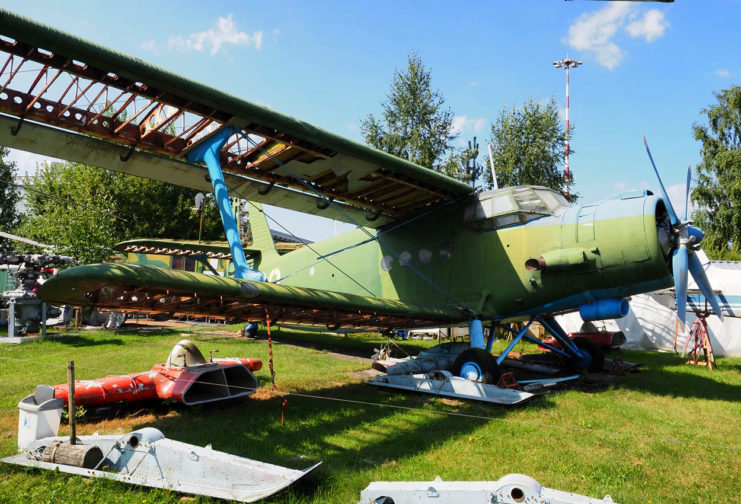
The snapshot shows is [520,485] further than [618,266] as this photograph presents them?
No

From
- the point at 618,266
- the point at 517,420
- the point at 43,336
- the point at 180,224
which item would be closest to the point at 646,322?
the point at 618,266

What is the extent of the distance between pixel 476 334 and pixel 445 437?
134 inches

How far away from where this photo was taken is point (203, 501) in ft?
11.9

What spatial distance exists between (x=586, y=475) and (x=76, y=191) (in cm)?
3571

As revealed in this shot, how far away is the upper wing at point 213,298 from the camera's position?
4.58 m

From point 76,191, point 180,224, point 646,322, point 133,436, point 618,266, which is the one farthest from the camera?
point 180,224

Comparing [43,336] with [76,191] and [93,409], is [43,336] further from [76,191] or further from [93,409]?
[76,191]

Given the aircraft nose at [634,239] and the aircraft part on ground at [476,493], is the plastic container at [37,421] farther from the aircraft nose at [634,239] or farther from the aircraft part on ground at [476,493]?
the aircraft nose at [634,239]

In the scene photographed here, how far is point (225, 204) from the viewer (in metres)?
7.26

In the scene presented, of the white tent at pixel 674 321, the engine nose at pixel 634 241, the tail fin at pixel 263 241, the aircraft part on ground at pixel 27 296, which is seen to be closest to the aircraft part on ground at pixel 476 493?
the engine nose at pixel 634 241

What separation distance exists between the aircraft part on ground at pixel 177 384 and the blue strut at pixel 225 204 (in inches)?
57.6

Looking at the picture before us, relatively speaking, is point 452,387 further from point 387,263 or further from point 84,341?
point 84,341

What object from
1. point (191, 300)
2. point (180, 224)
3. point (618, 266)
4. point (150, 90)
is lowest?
point (191, 300)

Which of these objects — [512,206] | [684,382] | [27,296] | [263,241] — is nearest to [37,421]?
[512,206]
